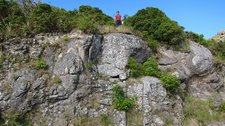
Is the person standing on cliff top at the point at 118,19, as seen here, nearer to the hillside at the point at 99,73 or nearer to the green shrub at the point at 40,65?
the hillside at the point at 99,73

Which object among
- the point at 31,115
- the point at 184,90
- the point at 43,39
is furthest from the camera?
the point at 184,90

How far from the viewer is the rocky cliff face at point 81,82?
42.4ft

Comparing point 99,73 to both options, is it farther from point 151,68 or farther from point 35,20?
point 35,20

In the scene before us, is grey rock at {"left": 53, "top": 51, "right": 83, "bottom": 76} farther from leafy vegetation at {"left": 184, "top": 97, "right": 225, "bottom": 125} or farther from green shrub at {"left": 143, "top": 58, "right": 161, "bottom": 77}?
leafy vegetation at {"left": 184, "top": 97, "right": 225, "bottom": 125}

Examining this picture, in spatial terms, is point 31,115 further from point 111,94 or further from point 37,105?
point 111,94

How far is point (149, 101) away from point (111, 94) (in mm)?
2023

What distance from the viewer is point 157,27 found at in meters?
17.7

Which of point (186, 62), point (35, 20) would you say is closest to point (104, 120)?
point (35, 20)

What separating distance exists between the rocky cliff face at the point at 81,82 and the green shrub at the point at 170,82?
367 mm

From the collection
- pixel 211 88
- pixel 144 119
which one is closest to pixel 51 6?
pixel 144 119

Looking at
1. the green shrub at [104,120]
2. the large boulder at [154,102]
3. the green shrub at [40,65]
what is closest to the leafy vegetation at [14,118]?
the green shrub at [40,65]

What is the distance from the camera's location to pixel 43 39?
14.9 m

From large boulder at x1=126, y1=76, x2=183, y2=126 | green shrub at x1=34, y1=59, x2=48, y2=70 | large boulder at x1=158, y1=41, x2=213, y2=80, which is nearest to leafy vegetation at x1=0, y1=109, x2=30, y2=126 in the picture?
green shrub at x1=34, y1=59, x2=48, y2=70

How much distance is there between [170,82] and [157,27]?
4.55m
